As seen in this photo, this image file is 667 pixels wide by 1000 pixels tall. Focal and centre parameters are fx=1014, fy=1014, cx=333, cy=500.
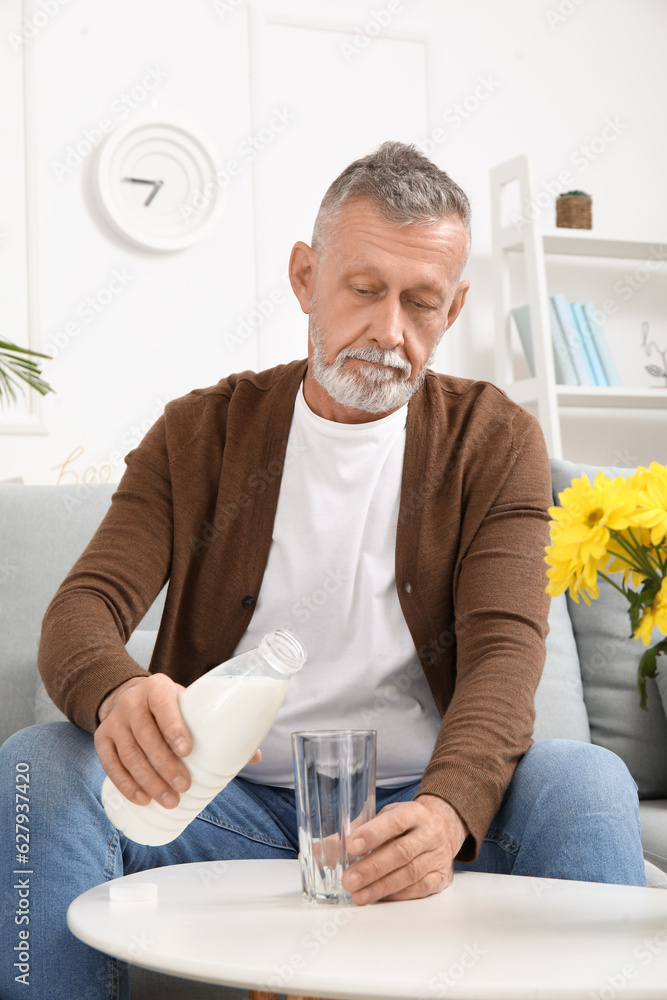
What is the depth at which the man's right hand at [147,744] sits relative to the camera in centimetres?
80

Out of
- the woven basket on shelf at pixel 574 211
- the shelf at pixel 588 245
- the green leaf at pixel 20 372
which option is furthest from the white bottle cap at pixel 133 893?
the woven basket on shelf at pixel 574 211

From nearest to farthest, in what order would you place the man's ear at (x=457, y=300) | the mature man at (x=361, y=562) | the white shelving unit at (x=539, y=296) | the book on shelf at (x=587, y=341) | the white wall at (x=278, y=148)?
the mature man at (x=361, y=562), the man's ear at (x=457, y=300), the white wall at (x=278, y=148), the white shelving unit at (x=539, y=296), the book on shelf at (x=587, y=341)

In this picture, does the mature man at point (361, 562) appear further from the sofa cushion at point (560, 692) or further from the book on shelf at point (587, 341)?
the book on shelf at point (587, 341)

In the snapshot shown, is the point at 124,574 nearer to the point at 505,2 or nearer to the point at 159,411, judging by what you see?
the point at 159,411

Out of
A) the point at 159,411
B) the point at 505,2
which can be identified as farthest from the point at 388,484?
the point at 505,2

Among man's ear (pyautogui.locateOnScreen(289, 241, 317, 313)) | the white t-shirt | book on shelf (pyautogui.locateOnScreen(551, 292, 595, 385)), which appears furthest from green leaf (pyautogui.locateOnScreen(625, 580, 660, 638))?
book on shelf (pyautogui.locateOnScreen(551, 292, 595, 385))

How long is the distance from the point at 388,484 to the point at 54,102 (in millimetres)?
1962

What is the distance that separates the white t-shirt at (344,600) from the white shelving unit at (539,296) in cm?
166

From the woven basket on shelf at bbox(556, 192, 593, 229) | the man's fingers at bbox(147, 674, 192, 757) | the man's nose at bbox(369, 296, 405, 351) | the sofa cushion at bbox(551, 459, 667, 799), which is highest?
the woven basket on shelf at bbox(556, 192, 593, 229)

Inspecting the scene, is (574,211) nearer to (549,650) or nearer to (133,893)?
(549,650)

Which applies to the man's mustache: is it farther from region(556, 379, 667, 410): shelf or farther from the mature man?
region(556, 379, 667, 410): shelf

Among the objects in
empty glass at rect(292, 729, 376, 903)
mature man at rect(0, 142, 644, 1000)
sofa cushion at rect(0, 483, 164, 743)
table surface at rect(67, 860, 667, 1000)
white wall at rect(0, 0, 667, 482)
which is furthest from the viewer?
white wall at rect(0, 0, 667, 482)

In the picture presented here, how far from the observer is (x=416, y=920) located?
73 cm

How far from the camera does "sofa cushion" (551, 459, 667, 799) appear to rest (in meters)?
1.68
